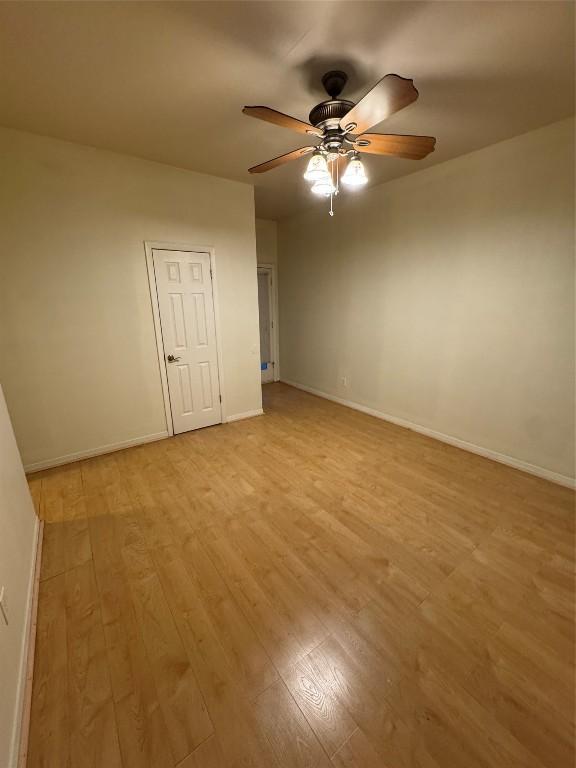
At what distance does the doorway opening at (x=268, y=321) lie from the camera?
531cm

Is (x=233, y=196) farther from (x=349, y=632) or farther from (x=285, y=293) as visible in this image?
(x=349, y=632)

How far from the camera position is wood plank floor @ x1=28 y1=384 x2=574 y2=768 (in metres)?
1.09

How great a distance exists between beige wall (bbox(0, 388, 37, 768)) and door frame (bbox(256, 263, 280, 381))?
412 centimetres

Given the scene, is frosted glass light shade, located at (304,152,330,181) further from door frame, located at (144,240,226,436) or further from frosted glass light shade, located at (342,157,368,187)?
door frame, located at (144,240,226,436)

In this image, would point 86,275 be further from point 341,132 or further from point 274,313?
point 274,313

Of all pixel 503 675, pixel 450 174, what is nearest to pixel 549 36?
pixel 450 174

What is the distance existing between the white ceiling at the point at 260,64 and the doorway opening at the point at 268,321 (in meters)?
2.82

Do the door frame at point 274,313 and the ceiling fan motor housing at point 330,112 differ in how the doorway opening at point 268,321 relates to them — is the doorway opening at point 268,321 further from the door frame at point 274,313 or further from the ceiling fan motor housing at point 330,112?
the ceiling fan motor housing at point 330,112

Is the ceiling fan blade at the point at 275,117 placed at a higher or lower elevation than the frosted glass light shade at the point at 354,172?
higher

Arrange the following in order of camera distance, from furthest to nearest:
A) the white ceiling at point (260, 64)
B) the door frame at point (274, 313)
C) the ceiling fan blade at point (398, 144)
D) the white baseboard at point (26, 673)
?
the door frame at point (274, 313)
the ceiling fan blade at point (398, 144)
the white ceiling at point (260, 64)
the white baseboard at point (26, 673)

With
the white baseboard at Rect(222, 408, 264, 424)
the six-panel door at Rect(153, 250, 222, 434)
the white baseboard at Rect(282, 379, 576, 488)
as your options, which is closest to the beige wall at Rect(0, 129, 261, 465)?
the six-panel door at Rect(153, 250, 222, 434)

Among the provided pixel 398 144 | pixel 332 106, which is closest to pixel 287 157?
pixel 332 106

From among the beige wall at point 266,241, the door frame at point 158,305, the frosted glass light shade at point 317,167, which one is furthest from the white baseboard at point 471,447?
the frosted glass light shade at point 317,167

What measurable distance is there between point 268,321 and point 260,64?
12.8ft
